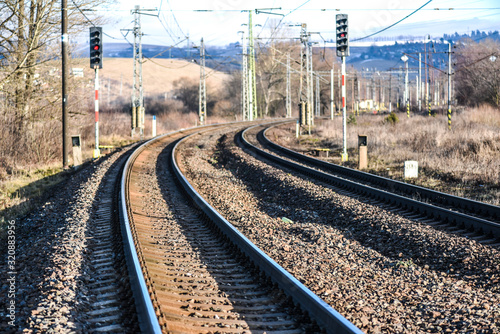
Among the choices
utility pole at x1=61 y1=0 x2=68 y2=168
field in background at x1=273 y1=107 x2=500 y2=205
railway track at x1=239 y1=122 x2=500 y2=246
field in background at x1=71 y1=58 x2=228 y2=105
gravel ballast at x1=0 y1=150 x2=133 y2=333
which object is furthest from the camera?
field in background at x1=71 y1=58 x2=228 y2=105

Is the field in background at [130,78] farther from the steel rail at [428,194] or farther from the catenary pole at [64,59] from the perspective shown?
the steel rail at [428,194]

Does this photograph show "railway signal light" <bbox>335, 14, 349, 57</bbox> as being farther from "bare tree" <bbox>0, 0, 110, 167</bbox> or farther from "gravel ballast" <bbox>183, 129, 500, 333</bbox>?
"bare tree" <bbox>0, 0, 110, 167</bbox>

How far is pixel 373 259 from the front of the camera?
7.18m

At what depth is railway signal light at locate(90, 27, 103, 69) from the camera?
18672 mm

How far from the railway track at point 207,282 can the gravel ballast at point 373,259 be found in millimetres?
374

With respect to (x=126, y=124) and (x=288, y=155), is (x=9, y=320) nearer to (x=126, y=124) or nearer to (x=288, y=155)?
(x=288, y=155)

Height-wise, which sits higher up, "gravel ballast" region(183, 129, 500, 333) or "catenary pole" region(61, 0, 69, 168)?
"catenary pole" region(61, 0, 69, 168)

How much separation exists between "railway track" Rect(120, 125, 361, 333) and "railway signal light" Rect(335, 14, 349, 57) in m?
10.1

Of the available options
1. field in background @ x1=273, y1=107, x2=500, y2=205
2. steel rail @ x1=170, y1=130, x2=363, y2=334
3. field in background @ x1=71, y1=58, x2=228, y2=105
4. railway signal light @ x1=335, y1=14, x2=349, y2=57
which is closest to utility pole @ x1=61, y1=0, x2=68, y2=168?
railway signal light @ x1=335, y1=14, x2=349, y2=57

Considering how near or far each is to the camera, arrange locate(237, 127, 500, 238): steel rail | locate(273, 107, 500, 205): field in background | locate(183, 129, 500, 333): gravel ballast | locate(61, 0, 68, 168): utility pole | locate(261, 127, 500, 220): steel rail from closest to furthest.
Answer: locate(183, 129, 500, 333): gravel ballast
locate(237, 127, 500, 238): steel rail
locate(261, 127, 500, 220): steel rail
locate(273, 107, 500, 205): field in background
locate(61, 0, 68, 168): utility pole

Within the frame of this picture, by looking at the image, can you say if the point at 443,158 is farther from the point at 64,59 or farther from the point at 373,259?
the point at 64,59

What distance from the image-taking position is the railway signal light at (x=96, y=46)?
735 inches

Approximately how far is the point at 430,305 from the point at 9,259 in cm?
545

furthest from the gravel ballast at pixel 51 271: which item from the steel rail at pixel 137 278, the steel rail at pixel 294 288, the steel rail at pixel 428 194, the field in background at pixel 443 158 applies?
the field in background at pixel 443 158
